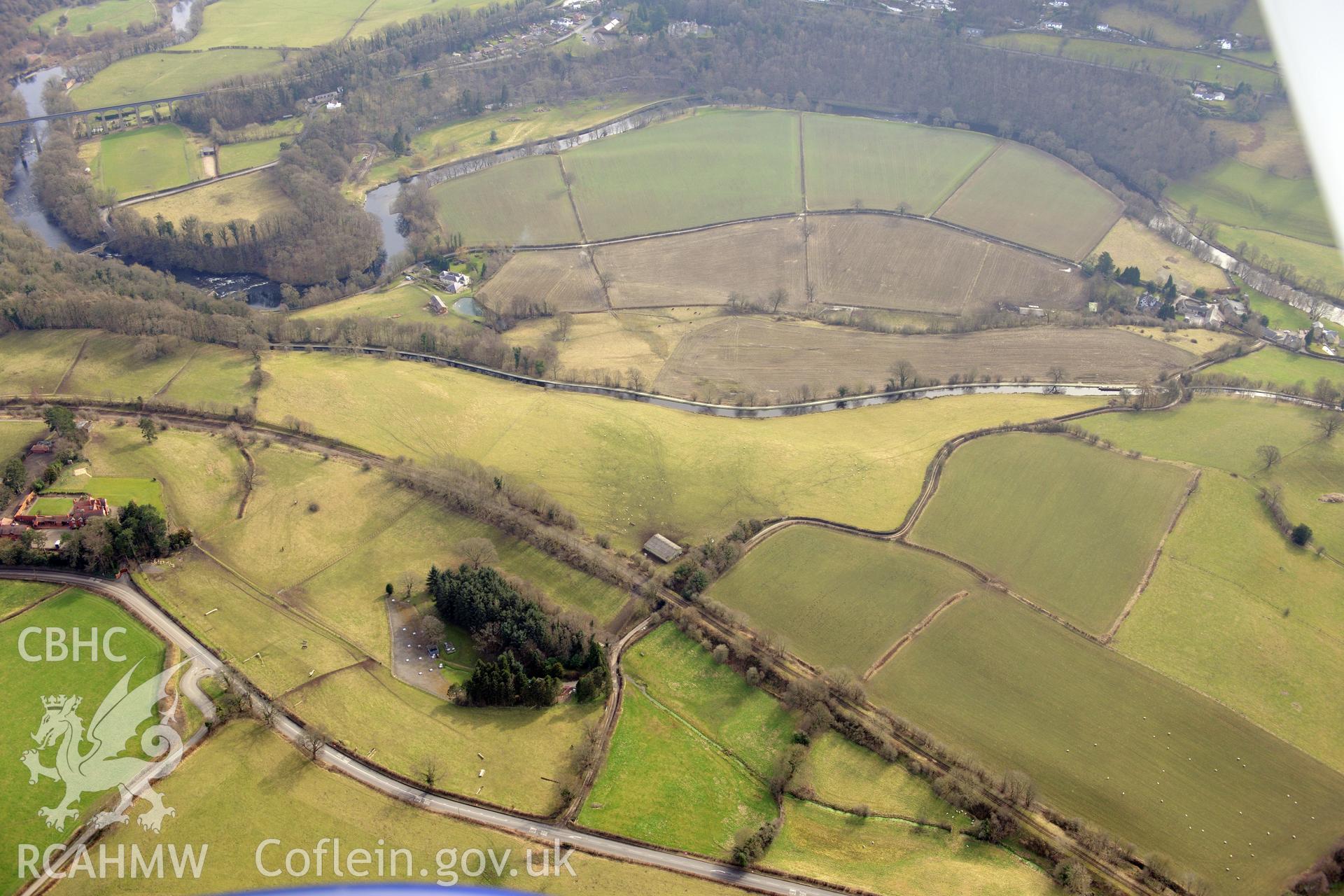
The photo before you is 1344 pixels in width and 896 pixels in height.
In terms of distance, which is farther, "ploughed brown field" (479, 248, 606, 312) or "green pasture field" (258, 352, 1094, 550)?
"ploughed brown field" (479, 248, 606, 312)

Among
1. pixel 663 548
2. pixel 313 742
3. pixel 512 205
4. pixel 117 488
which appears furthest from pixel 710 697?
pixel 512 205

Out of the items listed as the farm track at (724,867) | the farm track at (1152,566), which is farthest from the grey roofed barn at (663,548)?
the farm track at (1152,566)

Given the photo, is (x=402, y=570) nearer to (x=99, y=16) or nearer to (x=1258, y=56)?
(x=1258, y=56)

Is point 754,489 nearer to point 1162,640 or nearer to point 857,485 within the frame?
point 857,485

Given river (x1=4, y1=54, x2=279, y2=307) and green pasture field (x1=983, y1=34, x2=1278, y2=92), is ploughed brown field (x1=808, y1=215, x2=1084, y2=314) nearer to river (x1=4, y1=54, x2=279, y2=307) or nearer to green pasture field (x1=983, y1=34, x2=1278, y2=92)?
green pasture field (x1=983, y1=34, x2=1278, y2=92)

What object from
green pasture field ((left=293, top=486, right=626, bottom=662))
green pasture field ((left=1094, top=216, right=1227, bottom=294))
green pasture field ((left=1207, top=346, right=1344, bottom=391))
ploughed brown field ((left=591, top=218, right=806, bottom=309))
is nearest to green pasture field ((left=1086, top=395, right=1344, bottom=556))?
green pasture field ((left=1207, top=346, right=1344, bottom=391))

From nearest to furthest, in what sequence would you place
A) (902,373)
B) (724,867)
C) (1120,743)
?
(724,867)
(1120,743)
(902,373)
